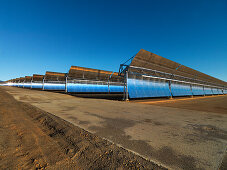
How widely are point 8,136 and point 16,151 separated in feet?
3.02

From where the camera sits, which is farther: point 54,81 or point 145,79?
point 54,81

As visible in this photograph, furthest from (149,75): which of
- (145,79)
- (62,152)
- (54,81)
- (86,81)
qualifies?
(54,81)

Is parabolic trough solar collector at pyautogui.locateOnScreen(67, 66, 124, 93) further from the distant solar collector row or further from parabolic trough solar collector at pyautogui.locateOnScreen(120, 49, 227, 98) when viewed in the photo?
parabolic trough solar collector at pyautogui.locateOnScreen(120, 49, 227, 98)

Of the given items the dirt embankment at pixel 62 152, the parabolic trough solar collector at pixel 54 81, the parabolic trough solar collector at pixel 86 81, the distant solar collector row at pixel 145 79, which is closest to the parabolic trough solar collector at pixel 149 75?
the distant solar collector row at pixel 145 79

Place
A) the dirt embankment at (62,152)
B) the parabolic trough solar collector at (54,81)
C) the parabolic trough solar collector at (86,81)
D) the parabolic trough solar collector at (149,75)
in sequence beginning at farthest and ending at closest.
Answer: the parabolic trough solar collector at (54,81) < the parabolic trough solar collector at (86,81) < the parabolic trough solar collector at (149,75) < the dirt embankment at (62,152)

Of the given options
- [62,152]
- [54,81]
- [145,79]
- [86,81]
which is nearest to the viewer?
[62,152]

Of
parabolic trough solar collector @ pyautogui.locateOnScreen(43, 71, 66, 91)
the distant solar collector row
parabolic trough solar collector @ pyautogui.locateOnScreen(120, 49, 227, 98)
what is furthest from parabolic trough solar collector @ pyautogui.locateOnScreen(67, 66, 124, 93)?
parabolic trough solar collector @ pyautogui.locateOnScreen(120, 49, 227, 98)

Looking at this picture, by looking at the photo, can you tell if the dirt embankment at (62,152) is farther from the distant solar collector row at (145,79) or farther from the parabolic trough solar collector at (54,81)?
the parabolic trough solar collector at (54,81)

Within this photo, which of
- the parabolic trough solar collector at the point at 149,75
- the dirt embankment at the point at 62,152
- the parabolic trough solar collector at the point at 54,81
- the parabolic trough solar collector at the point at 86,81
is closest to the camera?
the dirt embankment at the point at 62,152

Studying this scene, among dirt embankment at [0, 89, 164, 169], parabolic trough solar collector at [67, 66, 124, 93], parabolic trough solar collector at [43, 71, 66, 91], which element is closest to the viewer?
dirt embankment at [0, 89, 164, 169]

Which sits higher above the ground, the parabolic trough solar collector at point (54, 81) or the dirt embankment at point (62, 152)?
the parabolic trough solar collector at point (54, 81)

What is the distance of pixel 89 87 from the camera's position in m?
29.8

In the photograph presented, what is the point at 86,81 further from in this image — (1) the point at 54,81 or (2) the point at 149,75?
(2) the point at 149,75

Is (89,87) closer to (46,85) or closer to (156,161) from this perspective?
(46,85)
